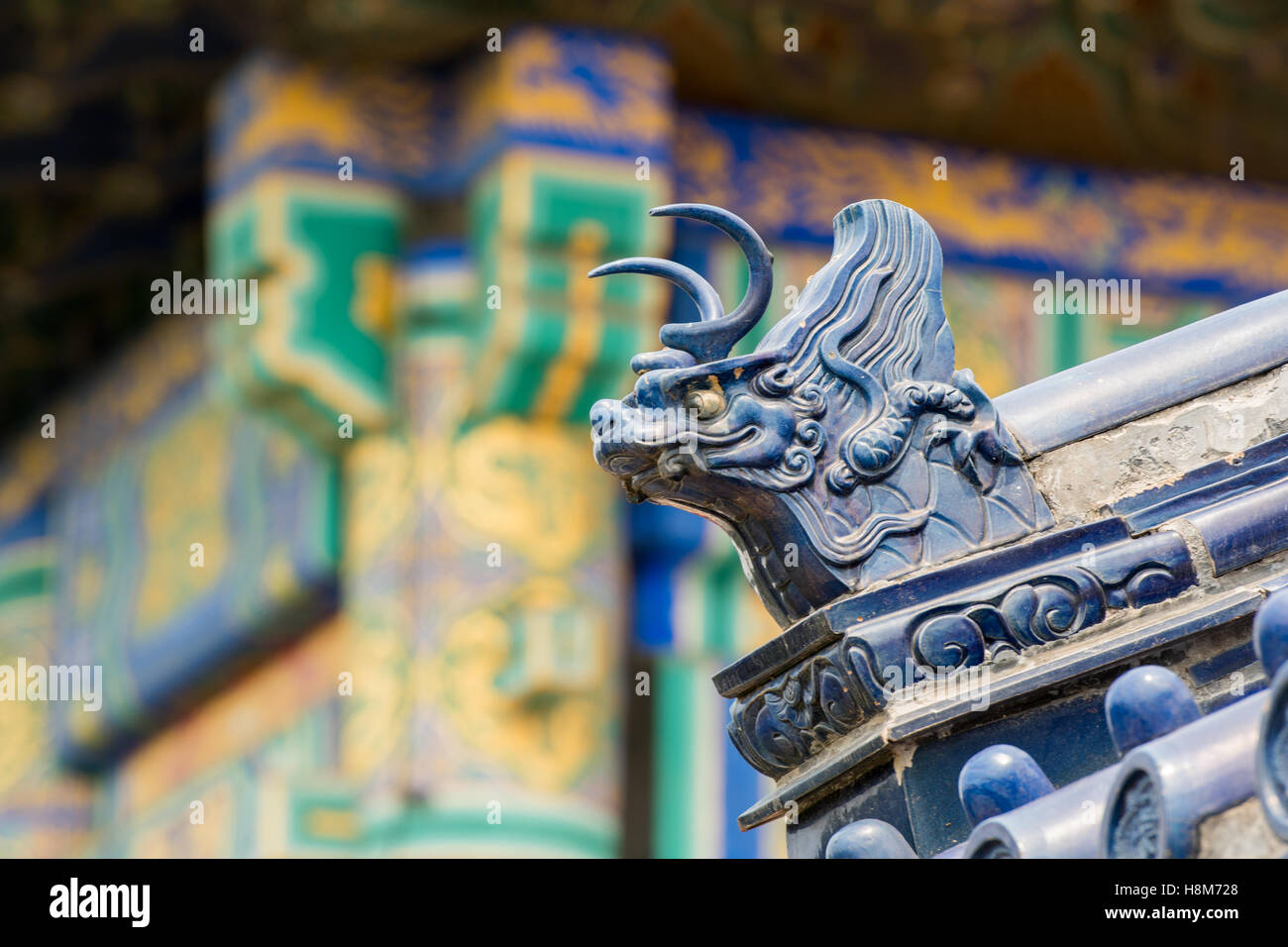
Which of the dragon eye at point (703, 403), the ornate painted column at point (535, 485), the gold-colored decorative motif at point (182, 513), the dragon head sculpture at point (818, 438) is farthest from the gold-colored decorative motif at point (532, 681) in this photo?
the dragon eye at point (703, 403)

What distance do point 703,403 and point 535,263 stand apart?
302 cm

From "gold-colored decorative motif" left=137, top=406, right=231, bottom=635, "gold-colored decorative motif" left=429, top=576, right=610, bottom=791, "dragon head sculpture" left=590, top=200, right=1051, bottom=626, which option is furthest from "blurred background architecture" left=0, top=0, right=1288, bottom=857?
"dragon head sculpture" left=590, top=200, right=1051, bottom=626

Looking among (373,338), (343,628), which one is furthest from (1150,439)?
(343,628)

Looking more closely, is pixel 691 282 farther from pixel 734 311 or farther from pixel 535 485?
pixel 535 485

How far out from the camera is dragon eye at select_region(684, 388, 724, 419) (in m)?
2.17

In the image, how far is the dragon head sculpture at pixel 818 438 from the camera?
217 cm

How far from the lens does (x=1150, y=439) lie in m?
2.29

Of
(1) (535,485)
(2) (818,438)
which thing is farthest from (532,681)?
(2) (818,438)

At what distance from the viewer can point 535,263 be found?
5160 mm

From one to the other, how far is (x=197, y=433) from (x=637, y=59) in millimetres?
2185

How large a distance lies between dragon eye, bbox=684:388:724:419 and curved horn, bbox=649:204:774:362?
1.7 inches

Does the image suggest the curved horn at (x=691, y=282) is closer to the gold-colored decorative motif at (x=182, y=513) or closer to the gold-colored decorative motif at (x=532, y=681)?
the gold-colored decorative motif at (x=532, y=681)
